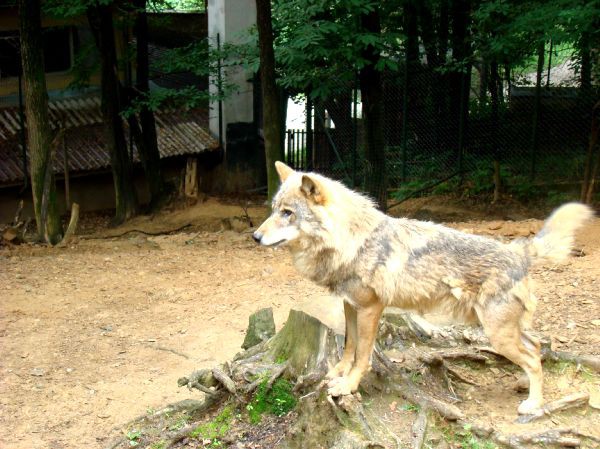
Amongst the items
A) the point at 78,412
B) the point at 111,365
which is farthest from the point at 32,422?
the point at 111,365

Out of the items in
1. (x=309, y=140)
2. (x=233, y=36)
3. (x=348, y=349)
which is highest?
(x=233, y=36)

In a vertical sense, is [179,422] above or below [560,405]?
below

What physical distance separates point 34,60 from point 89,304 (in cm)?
575

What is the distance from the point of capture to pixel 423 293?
532 centimetres

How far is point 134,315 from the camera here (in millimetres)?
9805

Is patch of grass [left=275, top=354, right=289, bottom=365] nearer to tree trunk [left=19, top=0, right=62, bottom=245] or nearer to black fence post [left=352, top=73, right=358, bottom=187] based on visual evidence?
tree trunk [left=19, top=0, right=62, bottom=245]

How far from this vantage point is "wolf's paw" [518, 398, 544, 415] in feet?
17.4

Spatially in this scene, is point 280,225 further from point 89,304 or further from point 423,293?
point 89,304

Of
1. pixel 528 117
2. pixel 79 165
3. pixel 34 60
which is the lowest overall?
pixel 79 165

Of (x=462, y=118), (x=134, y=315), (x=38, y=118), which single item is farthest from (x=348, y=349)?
(x=462, y=118)

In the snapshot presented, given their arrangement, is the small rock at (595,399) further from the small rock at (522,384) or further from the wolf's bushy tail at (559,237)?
the wolf's bushy tail at (559,237)

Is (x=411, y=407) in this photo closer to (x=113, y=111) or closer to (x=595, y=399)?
(x=595, y=399)

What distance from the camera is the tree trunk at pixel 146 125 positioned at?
17094 millimetres

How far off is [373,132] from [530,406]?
29.8 ft
